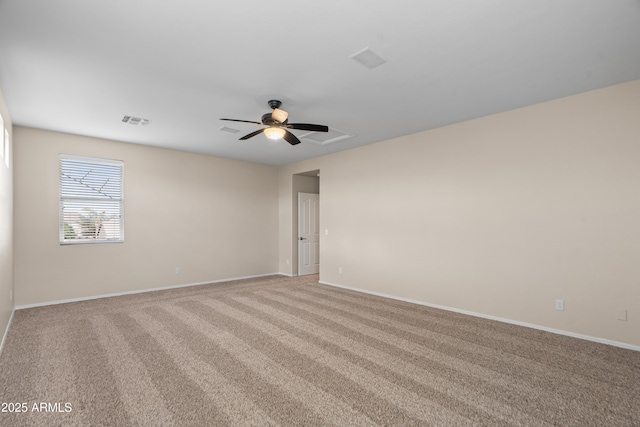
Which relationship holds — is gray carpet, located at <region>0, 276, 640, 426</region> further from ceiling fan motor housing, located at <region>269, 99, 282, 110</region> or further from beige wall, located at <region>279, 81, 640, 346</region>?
ceiling fan motor housing, located at <region>269, 99, 282, 110</region>

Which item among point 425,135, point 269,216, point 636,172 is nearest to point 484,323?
point 636,172

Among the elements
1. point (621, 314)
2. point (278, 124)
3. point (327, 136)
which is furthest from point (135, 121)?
point (621, 314)

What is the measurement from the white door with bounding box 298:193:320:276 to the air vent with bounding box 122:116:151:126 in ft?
12.8

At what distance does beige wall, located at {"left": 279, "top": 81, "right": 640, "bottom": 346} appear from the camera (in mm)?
3271

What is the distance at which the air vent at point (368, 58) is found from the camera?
104 inches

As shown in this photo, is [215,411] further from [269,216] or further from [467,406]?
[269,216]

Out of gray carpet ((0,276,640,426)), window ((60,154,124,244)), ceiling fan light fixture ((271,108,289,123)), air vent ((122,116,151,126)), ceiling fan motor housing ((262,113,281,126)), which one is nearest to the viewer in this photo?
gray carpet ((0,276,640,426))

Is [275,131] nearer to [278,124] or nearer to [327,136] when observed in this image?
[278,124]

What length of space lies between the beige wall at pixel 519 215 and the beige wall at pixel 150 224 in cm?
281

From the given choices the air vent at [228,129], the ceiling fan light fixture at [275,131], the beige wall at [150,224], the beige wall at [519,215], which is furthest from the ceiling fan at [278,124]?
the beige wall at [150,224]

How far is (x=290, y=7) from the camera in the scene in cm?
209

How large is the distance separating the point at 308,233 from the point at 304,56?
18.0ft

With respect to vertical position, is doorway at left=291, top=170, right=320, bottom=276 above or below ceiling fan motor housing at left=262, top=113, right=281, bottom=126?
below

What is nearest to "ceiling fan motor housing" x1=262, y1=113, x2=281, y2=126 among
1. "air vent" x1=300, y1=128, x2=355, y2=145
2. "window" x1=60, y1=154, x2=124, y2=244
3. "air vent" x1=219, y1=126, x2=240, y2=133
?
"air vent" x1=219, y1=126, x2=240, y2=133
